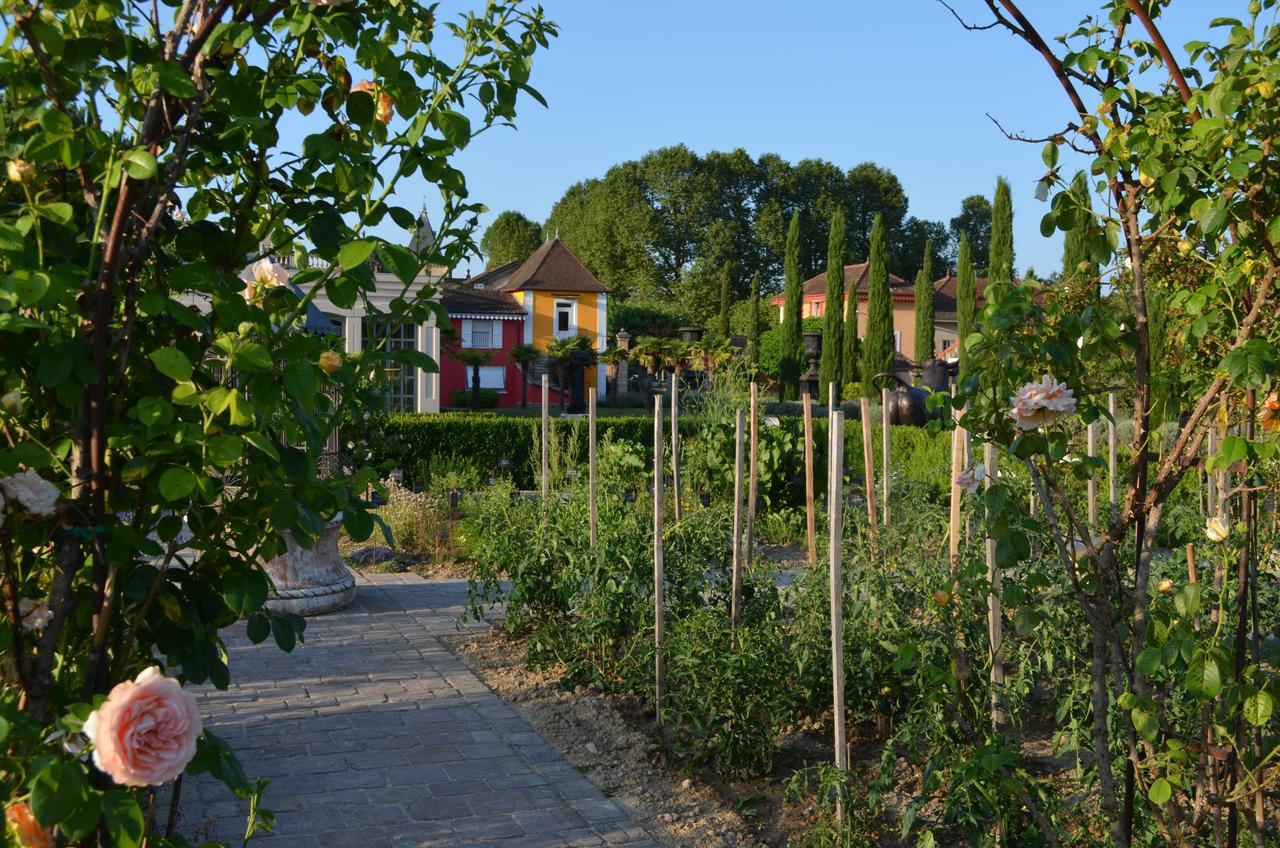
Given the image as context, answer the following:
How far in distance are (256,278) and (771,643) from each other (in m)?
3.16

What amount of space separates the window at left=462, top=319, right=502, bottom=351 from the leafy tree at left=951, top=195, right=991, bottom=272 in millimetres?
34359

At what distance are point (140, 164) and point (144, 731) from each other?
0.75m

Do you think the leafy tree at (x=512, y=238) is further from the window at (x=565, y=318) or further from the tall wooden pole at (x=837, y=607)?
the tall wooden pole at (x=837, y=607)

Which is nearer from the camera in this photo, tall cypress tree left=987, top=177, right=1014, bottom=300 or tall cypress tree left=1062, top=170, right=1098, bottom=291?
tall cypress tree left=1062, top=170, right=1098, bottom=291

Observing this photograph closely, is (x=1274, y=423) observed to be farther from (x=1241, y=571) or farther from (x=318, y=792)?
(x=318, y=792)

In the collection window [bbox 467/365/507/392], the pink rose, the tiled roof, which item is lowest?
the pink rose

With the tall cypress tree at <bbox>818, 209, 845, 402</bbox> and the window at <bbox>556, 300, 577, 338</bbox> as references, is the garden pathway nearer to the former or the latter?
the tall cypress tree at <bbox>818, 209, 845, 402</bbox>

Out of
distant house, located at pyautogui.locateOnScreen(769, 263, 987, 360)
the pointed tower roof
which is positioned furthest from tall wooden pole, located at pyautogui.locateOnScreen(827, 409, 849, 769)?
distant house, located at pyautogui.locateOnScreen(769, 263, 987, 360)

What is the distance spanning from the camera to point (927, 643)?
13.9 feet

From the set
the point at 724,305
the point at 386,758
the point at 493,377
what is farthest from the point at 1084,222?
the point at 724,305

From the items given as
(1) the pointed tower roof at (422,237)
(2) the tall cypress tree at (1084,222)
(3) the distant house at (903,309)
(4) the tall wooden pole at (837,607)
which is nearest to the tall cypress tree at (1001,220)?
(3) the distant house at (903,309)

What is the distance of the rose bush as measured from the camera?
60.4 inches

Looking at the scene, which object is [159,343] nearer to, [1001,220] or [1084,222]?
[1084,222]

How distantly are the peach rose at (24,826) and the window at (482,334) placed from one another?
109ft
